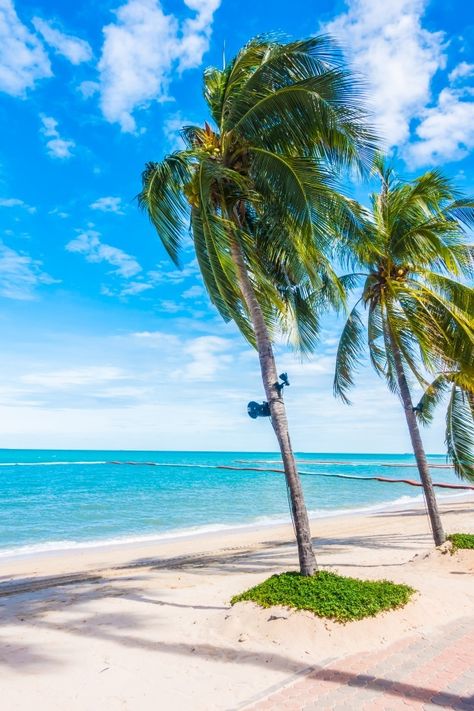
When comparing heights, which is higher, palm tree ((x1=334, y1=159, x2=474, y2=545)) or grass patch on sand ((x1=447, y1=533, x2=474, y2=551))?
palm tree ((x1=334, y1=159, x2=474, y2=545))

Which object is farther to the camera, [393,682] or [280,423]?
[280,423]

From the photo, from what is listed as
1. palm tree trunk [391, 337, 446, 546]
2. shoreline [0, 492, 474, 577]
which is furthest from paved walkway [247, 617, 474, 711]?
shoreline [0, 492, 474, 577]

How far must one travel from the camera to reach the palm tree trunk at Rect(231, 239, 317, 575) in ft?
22.4

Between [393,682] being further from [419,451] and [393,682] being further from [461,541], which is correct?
[419,451]

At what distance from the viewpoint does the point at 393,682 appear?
14.6 ft

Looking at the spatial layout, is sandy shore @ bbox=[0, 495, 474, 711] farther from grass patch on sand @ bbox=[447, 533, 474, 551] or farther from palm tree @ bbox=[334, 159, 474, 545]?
palm tree @ bbox=[334, 159, 474, 545]

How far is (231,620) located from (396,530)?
13531 millimetres

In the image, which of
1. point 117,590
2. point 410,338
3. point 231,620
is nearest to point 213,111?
→ point 410,338

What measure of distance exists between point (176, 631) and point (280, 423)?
310 centimetres

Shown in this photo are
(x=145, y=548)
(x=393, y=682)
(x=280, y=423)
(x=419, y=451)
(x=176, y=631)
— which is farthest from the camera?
(x=145, y=548)

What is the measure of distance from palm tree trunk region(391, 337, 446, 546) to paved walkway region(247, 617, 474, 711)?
4836 millimetres

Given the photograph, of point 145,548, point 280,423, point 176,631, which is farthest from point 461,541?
point 145,548

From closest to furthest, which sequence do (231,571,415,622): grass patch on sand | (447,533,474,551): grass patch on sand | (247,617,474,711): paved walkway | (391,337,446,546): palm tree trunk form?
(247,617,474,711): paved walkway, (231,571,415,622): grass patch on sand, (447,533,474,551): grass patch on sand, (391,337,446,546): palm tree trunk

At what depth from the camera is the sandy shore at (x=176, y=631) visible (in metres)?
4.55
